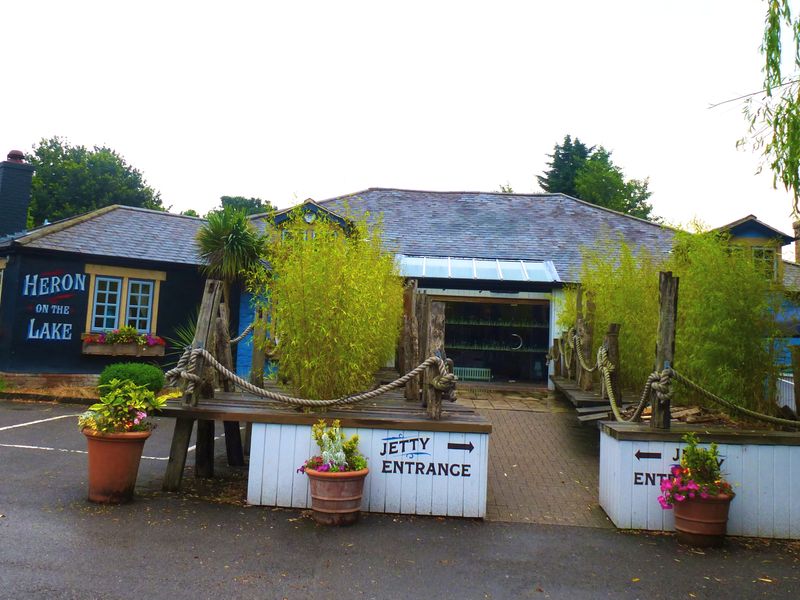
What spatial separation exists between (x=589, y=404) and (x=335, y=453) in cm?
467

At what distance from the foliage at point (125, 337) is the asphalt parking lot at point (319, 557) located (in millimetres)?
8137

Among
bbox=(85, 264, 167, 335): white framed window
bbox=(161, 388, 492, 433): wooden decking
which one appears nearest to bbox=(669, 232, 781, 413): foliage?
bbox=(161, 388, 492, 433): wooden decking

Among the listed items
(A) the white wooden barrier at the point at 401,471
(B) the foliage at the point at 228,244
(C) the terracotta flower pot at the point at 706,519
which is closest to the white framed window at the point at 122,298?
(B) the foliage at the point at 228,244

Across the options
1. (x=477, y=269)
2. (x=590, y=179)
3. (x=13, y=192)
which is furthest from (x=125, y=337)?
(x=590, y=179)

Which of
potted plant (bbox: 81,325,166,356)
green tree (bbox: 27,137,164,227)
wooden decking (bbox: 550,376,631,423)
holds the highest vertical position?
green tree (bbox: 27,137,164,227)

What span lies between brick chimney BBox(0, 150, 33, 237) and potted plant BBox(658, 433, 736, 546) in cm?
1541

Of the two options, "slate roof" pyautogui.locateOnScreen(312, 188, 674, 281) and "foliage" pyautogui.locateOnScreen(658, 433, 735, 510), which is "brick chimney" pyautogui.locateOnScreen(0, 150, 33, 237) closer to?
"slate roof" pyautogui.locateOnScreen(312, 188, 674, 281)

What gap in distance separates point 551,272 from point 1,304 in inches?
472

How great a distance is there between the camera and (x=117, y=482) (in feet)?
17.2

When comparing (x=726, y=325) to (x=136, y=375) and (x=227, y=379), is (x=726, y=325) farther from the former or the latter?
(x=136, y=375)

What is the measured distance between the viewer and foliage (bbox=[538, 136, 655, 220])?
37.0m

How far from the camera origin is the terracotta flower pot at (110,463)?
→ 520 cm

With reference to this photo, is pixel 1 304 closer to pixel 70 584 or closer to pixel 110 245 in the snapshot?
pixel 110 245

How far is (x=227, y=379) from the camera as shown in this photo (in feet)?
22.8
